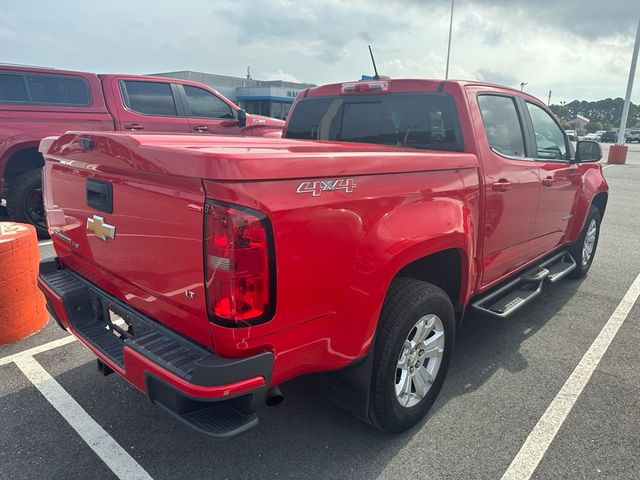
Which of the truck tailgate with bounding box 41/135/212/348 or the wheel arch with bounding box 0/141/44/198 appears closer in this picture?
the truck tailgate with bounding box 41/135/212/348

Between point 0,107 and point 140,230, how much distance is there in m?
5.46

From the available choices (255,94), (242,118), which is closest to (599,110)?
(255,94)

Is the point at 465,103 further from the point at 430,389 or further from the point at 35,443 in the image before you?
the point at 35,443

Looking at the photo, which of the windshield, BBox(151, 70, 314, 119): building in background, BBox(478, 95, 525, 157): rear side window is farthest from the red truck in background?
BBox(151, 70, 314, 119): building in background

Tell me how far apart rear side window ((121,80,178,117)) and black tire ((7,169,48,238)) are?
1770 mm

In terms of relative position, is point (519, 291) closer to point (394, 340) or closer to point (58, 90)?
point (394, 340)

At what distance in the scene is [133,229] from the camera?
212 centimetres

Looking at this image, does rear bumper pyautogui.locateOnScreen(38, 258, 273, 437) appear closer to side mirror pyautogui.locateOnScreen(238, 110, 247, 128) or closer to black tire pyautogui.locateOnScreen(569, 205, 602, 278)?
black tire pyautogui.locateOnScreen(569, 205, 602, 278)

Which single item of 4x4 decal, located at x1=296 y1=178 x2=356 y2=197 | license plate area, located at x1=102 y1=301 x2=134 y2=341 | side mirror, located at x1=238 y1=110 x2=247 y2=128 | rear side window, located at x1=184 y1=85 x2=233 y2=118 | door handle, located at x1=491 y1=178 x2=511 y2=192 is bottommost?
license plate area, located at x1=102 y1=301 x2=134 y2=341

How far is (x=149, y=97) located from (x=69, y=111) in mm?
1262

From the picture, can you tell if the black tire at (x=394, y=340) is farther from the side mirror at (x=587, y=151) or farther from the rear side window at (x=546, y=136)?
the side mirror at (x=587, y=151)

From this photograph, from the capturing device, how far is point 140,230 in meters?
2.08

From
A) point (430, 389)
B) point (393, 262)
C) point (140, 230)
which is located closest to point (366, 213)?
point (393, 262)

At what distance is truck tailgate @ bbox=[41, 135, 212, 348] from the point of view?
1.87 m
